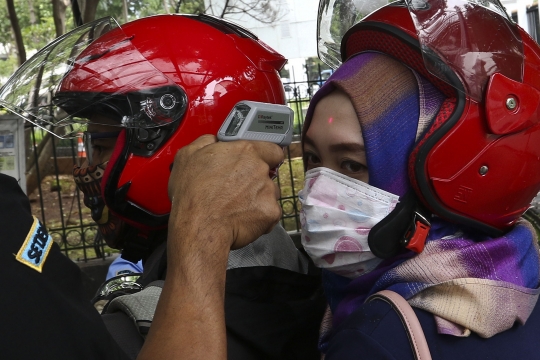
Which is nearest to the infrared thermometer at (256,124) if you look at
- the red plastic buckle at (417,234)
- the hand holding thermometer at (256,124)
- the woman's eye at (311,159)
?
the hand holding thermometer at (256,124)

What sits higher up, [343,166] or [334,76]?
[334,76]

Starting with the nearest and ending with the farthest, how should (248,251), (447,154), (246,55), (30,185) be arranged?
(447,154) < (248,251) < (246,55) < (30,185)

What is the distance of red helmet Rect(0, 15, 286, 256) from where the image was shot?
2.06 m

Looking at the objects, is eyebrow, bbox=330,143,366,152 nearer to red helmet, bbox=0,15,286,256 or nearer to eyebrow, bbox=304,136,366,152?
eyebrow, bbox=304,136,366,152

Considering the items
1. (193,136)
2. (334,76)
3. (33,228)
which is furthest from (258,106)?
(33,228)

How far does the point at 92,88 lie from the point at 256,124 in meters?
0.64

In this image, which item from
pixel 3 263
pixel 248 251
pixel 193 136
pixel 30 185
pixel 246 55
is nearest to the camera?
pixel 3 263

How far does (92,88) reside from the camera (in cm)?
207

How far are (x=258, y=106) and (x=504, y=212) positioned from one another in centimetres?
74

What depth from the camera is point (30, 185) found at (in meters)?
7.98

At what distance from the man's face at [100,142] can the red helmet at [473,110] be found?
3.02 ft

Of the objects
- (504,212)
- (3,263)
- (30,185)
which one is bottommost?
(30,185)

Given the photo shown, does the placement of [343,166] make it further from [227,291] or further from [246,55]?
[246,55]

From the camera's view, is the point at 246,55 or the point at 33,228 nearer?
the point at 33,228
